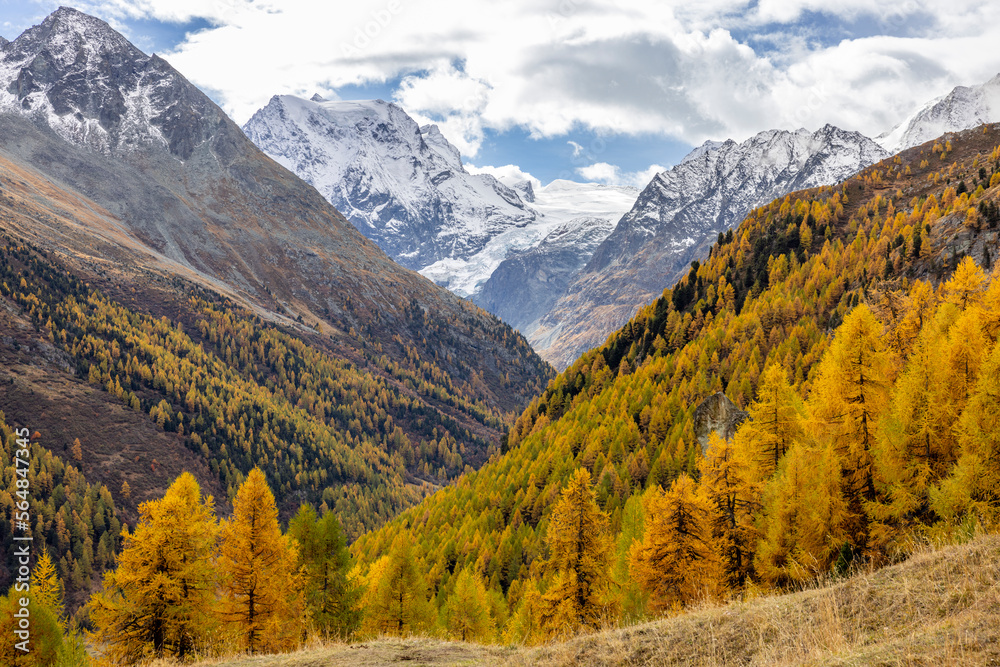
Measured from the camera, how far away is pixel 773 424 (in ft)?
114

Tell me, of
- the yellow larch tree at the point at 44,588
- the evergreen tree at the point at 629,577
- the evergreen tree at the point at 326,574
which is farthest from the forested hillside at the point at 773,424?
the yellow larch tree at the point at 44,588

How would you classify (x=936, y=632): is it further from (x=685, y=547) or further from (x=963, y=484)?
(x=685, y=547)

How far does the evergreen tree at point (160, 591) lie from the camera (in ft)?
97.0

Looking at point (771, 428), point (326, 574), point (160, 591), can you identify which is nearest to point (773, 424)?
point (771, 428)

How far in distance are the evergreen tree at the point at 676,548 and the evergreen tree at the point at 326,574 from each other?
19310 millimetres

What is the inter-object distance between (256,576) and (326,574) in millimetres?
5885

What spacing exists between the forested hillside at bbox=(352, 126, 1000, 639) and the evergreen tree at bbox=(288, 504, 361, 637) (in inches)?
196

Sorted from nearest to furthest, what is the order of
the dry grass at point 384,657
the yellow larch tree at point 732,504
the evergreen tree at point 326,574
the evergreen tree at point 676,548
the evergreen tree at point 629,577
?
the dry grass at point 384,657, the evergreen tree at point 676,548, the yellow larch tree at point 732,504, the evergreen tree at point 629,577, the evergreen tree at point 326,574

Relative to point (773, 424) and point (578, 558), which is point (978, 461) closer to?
point (773, 424)

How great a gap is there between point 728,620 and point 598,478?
217ft

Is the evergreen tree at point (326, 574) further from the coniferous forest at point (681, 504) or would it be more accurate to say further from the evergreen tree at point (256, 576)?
the evergreen tree at point (256, 576)

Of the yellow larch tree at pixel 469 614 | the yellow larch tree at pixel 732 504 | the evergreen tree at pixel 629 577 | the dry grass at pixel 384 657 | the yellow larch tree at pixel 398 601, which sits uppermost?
the yellow larch tree at pixel 732 504

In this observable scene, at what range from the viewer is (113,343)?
194375 mm

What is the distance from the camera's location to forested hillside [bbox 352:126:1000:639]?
89.7ft
